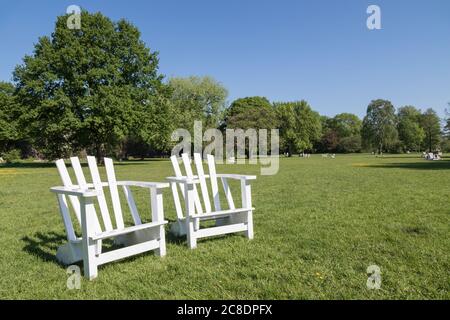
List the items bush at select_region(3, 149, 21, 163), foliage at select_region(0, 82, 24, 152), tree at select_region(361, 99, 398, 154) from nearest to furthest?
foliage at select_region(0, 82, 24, 152) → bush at select_region(3, 149, 21, 163) → tree at select_region(361, 99, 398, 154)

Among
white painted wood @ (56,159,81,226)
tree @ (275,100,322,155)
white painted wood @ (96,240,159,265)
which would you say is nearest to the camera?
white painted wood @ (96,240,159,265)

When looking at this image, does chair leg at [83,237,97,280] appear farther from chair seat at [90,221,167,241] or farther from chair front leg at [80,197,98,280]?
chair seat at [90,221,167,241]

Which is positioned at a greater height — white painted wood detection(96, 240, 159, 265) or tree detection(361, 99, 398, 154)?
tree detection(361, 99, 398, 154)

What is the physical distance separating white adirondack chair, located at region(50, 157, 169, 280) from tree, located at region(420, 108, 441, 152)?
84.5 meters

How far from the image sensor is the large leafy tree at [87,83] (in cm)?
2928

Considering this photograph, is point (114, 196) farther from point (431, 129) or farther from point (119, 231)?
point (431, 129)

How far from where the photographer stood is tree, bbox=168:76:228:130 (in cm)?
4794

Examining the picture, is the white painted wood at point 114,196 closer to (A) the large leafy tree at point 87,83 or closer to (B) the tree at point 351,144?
(A) the large leafy tree at point 87,83

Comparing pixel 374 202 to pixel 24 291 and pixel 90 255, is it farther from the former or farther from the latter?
pixel 24 291

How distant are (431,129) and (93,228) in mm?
87012

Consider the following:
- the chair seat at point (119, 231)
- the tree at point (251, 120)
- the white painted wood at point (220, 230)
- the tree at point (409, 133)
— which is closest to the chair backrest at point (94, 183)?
the chair seat at point (119, 231)

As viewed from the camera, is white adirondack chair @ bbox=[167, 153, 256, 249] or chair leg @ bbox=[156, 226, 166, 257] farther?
white adirondack chair @ bbox=[167, 153, 256, 249]

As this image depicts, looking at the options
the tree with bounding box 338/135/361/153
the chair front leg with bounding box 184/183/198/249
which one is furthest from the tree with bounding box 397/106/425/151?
the chair front leg with bounding box 184/183/198/249
